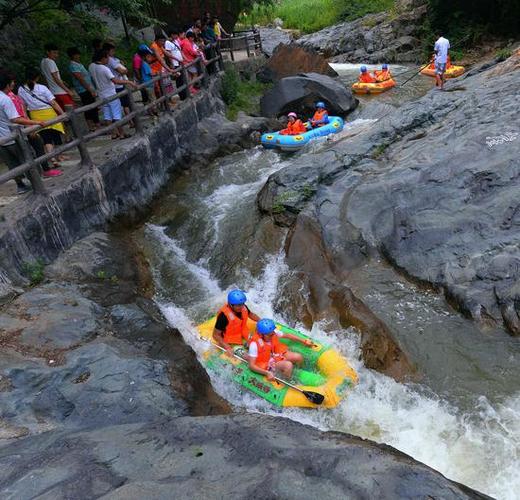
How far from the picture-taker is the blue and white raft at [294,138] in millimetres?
13586

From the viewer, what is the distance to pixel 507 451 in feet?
15.4

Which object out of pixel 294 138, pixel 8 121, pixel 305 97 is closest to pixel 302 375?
pixel 8 121

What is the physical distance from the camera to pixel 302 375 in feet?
19.3

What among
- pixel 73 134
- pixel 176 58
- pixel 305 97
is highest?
pixel 176 58

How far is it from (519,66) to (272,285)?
9238 mm

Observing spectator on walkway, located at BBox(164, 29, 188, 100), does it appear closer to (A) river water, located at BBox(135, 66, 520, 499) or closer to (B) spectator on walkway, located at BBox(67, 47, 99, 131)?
(B) spectator on walkway, located at BBox(67, 47, 99, 131)

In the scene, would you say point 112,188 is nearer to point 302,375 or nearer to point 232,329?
point 232,329

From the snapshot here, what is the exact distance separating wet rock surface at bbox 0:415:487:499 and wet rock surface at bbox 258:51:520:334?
11.7 ft

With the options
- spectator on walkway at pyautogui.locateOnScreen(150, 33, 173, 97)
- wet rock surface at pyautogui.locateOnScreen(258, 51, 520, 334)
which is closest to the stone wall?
spectator on walkway at pyautogui.locateOnScreen(150, 33, 173, 97)

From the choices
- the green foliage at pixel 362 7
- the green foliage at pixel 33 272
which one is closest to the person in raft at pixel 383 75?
the green foliage at pixel 362 7

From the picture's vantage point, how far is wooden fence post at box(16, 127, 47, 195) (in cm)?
650

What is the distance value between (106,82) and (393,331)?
716 centimetres

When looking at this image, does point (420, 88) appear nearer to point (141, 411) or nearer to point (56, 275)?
point (56, 275)

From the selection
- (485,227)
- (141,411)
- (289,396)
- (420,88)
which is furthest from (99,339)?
(420,88)
